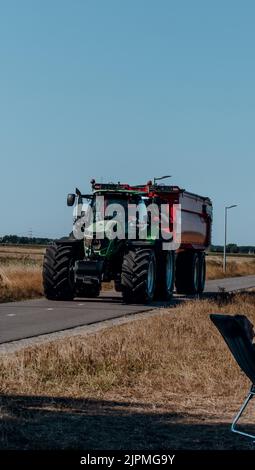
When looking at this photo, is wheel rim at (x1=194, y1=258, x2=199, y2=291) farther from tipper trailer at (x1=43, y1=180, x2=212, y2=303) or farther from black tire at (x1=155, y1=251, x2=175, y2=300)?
black tire at (x1=155, y1=251, x2=175, y2=300)

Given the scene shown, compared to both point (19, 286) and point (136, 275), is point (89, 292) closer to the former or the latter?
point (19, 286)

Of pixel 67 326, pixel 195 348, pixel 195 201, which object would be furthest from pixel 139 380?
pixel 195 201

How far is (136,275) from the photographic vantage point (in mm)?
25250

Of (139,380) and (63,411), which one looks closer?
(63,411)

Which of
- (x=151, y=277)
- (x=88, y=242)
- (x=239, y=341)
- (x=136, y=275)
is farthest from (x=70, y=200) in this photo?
(x=239, y=341)

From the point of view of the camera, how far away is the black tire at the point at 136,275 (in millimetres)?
25266

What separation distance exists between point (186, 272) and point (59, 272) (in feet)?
24.3

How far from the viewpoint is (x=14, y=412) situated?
30.2 feet

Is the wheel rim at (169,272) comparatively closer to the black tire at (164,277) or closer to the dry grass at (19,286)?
the black tire at (164,277)

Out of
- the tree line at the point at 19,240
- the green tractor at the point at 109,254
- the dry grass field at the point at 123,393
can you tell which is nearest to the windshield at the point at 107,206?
the green tractor at the point at 109,254

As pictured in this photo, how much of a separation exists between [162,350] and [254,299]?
41.1 feet

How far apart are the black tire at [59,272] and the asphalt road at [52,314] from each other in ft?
1.19
